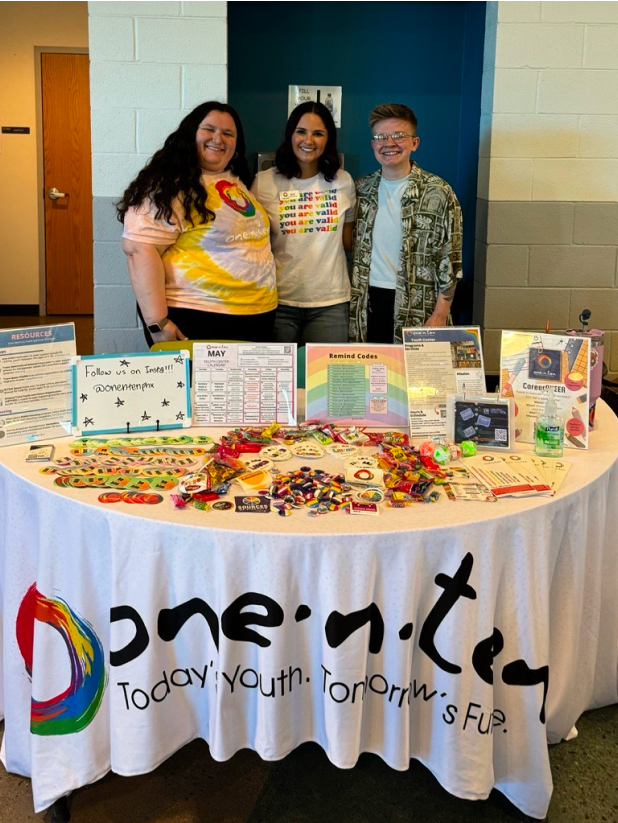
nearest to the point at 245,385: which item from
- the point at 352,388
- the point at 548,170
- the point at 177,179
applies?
the point at 352,388

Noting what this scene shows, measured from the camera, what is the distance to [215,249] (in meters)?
2.95

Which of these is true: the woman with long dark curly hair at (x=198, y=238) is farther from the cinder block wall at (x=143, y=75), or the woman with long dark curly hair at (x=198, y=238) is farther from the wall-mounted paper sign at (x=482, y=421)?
the wall-mounted paper sign at (x=482, y=421)

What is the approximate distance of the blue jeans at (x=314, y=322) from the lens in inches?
133

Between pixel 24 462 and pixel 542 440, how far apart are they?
1.19 metres

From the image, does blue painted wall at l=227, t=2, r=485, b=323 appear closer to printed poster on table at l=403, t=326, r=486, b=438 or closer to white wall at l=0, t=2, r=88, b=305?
printed poster on table at l=403, t=326, r=486, b=438

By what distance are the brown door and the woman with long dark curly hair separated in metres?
4.77

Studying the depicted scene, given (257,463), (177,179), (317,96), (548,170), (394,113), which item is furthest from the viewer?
(317,96)

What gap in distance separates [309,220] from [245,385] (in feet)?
4.00

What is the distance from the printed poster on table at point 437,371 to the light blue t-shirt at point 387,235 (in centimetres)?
110

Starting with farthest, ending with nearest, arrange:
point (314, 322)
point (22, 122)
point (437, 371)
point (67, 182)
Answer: point (67, 182) < point (22, 122) < point (314, 322) < point (437, 371)

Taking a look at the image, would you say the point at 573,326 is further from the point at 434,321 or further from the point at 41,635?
the point at 41,635

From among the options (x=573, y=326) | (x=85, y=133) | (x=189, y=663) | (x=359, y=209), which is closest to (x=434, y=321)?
(x=359, y=209)

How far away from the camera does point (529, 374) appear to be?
216 centimetres

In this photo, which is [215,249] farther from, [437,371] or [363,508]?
[363,508]
